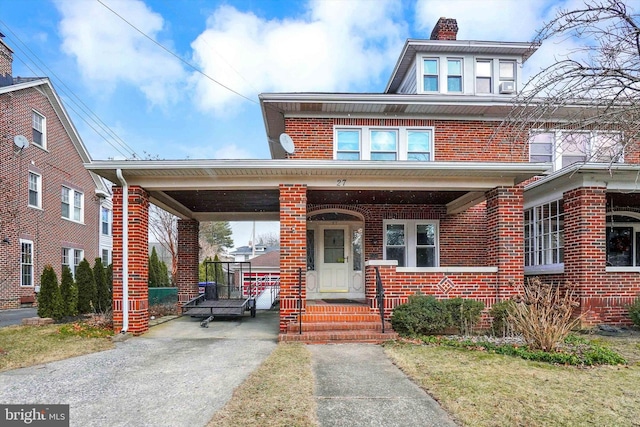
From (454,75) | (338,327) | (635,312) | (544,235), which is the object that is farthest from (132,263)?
(454,75)

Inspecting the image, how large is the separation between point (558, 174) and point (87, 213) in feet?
71.7

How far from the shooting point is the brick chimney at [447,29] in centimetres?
1429

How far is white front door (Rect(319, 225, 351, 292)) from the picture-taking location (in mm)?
12180

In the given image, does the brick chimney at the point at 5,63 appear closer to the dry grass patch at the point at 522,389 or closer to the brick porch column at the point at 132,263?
the brick porch column at the point at 132,263

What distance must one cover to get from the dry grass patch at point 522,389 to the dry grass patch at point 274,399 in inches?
55.5

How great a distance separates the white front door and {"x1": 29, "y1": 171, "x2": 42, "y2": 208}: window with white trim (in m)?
13.0

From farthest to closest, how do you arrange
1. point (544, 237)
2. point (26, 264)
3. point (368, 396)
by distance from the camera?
point (26, 264) < point (544, 237) < point (368, 396)

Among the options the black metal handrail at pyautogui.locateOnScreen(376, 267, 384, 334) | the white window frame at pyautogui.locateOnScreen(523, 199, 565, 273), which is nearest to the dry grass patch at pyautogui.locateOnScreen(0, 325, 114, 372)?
the black metal handrail at pyautogui.locateOnScreen(376, 267, 384, 334)

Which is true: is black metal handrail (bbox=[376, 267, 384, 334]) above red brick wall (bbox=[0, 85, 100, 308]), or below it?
below

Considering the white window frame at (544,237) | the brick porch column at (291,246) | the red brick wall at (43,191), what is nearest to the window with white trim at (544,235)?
the white window frame at (544,237)

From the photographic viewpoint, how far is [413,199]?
11.5 m

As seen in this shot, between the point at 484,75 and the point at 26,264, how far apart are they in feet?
59.9

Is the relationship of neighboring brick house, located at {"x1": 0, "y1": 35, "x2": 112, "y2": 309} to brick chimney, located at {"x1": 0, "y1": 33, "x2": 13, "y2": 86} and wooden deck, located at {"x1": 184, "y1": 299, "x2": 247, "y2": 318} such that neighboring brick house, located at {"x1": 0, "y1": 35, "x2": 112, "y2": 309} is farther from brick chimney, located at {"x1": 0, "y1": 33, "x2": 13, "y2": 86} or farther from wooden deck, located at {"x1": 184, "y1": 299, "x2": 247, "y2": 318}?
wooden deck, located at {"x1": 184, "y1": 299, "x2": 247, "y2": 318}

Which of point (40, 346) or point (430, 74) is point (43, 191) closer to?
point (40, 346)
